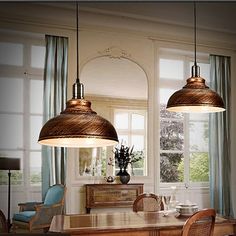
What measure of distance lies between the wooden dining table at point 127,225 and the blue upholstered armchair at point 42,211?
4.83ft

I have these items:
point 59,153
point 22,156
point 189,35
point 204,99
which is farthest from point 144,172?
point 204,99

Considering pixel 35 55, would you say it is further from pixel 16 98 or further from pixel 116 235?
pixel 116 235

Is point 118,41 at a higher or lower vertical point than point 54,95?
higher

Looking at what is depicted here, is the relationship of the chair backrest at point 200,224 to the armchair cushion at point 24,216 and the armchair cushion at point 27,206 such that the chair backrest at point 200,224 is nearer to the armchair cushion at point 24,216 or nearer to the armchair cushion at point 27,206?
the armchair cushion at point 24,216

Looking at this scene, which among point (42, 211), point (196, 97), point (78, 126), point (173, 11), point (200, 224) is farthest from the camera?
point (173, 11)

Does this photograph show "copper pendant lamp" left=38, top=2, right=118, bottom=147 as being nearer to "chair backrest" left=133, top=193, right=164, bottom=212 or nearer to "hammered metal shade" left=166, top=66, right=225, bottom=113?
"hammered metal shade" left=166, top=66, right=225, bottom=113

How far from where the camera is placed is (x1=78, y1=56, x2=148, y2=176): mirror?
17.3ft

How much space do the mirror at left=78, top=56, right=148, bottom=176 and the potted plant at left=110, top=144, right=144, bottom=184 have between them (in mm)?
55

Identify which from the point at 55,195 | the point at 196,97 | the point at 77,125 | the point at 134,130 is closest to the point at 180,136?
the point at 134,130

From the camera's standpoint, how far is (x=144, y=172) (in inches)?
215

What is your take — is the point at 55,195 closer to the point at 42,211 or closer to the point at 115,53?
the point at 42,211

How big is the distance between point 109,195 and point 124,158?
0.53 metres

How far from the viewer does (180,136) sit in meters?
5.90

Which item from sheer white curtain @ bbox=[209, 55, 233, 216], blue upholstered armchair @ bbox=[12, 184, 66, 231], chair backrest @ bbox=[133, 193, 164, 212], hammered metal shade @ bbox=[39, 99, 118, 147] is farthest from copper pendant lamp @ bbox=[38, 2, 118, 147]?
sheer white curtain @ bbox=[209, 55, 233, 216]
